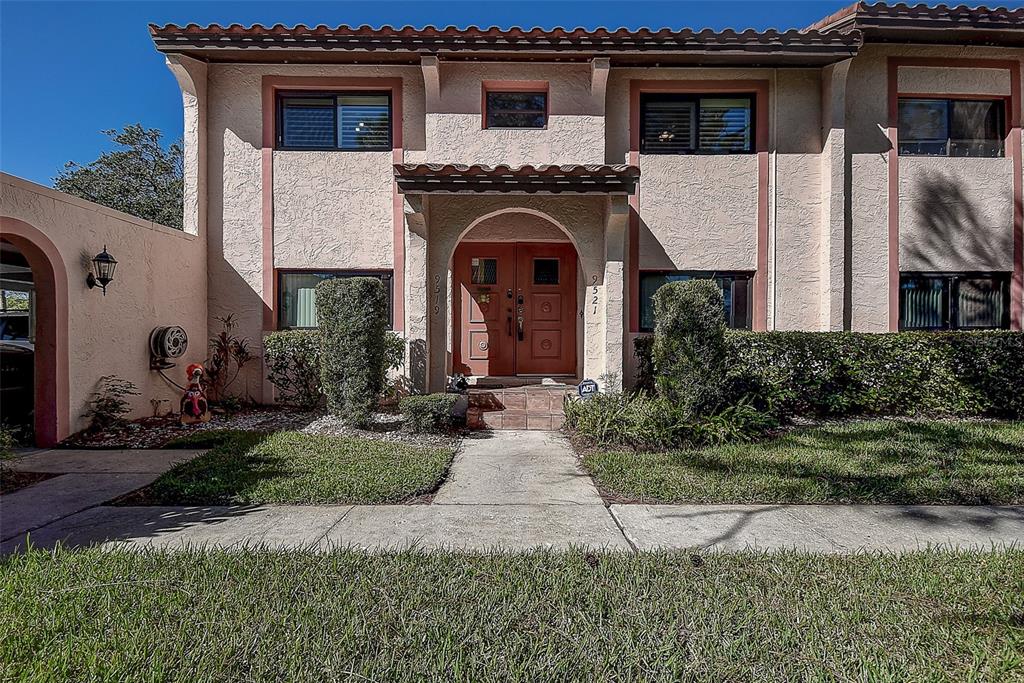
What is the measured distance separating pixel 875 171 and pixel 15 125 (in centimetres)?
1464

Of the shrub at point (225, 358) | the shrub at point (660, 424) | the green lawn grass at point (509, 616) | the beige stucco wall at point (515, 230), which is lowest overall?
the green lawn grass at point (509, 616)

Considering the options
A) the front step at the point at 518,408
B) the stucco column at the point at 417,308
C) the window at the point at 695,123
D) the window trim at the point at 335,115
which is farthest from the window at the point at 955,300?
the window trim at the point at 335,115

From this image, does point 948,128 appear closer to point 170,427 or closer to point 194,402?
point 194,402

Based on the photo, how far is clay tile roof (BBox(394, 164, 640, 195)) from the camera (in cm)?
771

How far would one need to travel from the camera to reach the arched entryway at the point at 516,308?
35.6 feet

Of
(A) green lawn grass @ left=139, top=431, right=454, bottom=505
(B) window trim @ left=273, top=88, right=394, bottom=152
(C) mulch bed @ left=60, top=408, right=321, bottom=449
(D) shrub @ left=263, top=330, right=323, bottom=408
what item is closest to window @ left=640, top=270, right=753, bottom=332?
(A) green lawn grass @ left=139, top=431, right=454, bottom=505

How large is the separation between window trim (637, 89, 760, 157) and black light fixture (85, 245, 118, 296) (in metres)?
9.20

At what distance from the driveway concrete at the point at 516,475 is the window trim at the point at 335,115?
6199mm

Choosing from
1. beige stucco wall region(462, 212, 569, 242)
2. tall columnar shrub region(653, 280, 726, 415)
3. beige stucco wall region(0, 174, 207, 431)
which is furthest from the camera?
beige stucco wall region(462, 212, 569, 242)

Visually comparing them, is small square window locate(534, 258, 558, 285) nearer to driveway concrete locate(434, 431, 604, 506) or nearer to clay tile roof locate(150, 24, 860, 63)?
clay tile roof locate(150, 24, 860, 63)

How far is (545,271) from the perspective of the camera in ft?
35.8

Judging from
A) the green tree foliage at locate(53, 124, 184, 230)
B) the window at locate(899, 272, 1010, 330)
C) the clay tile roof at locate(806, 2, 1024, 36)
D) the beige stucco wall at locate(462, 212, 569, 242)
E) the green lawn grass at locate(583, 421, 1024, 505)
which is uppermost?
the green tree foliage at locate(53, 124, 184, 230)

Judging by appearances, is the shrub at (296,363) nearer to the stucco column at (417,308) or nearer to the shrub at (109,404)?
the stucco column at (417,308)

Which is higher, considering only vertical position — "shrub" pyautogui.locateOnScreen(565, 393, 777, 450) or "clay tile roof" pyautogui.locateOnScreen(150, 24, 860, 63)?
"clay tile roof" pyautogui.locateOnScreen(150, 24, 860, 63)
